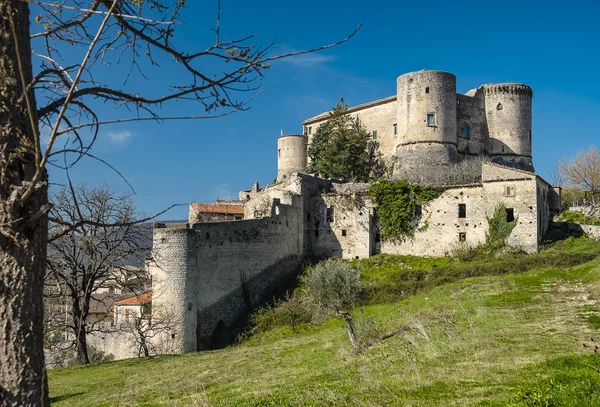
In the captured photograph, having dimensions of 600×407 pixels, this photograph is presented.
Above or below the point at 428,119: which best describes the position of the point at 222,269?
below

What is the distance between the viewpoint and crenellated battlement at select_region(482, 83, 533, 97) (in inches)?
1702

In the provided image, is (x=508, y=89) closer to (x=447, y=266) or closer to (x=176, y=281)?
(x=447, y=266)

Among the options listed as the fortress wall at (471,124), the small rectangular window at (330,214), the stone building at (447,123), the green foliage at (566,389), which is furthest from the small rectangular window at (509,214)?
the green foliage at (566,389)

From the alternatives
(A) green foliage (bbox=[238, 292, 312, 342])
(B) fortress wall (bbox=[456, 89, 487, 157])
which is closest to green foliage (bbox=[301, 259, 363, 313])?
(A) green foliage (bbox=[238, 292, 312, 342])

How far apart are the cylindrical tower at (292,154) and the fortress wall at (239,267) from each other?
16.9 m

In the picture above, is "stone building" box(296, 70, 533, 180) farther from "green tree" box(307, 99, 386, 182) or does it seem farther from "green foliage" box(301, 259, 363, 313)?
"green foliage" box(301, 259, 363, 313)

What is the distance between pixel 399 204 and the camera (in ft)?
113

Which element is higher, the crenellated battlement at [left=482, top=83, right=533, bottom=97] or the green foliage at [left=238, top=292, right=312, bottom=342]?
the crenellated battlement at [left=482, top=83, right=533, bottom=97]

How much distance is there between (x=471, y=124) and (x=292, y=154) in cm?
1693

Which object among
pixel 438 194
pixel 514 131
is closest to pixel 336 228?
pixel 438 194

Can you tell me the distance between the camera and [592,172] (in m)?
45.7

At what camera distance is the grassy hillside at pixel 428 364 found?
307 inches

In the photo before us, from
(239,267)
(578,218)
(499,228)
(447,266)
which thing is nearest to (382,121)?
(578,218)

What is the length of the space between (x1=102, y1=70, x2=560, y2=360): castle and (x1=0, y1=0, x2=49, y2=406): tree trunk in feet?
76.0
